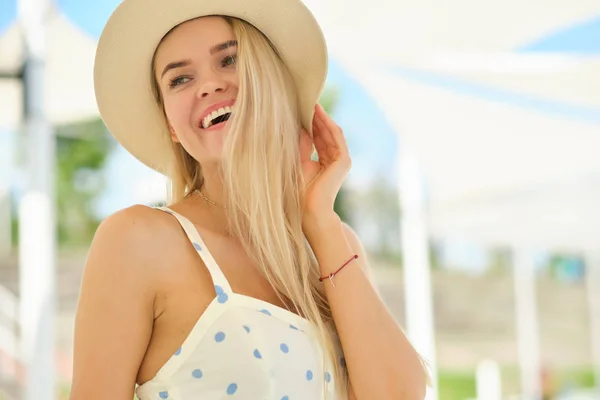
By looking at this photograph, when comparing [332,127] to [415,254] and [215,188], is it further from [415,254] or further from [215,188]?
[415,254]

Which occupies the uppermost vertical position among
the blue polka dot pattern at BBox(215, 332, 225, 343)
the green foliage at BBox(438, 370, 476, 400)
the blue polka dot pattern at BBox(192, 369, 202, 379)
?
the blue polka dot pattern at BBox(215, 332, 225, 343)

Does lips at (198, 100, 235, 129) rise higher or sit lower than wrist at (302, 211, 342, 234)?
higher

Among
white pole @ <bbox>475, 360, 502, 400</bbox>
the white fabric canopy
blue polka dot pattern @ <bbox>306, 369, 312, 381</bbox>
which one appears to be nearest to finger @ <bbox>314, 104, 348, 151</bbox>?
blue polka dot pattern @ <bbox>306, 369, 312, 381</bbox>

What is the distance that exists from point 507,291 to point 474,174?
1397 centimetres

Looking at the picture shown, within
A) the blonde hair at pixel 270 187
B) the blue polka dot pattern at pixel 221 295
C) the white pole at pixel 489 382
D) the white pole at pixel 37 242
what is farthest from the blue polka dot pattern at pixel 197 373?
the white pole at pixel 489 382

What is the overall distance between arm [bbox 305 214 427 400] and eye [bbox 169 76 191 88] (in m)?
0.44

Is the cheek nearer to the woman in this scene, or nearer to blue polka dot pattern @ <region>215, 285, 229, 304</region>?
the woman

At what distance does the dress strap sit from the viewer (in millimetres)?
1488

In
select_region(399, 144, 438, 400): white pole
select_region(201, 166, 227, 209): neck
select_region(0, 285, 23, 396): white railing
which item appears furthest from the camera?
select_region(0, 285, 23, 396): white railing

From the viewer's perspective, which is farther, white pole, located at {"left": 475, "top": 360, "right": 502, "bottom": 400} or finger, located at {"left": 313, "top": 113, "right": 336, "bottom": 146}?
white pole, located at {"left": 475, "top": 360, "right": 502, "bottom": 400}

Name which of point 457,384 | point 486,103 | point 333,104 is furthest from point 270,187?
point 333,104

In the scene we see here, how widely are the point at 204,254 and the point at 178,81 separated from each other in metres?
0.39

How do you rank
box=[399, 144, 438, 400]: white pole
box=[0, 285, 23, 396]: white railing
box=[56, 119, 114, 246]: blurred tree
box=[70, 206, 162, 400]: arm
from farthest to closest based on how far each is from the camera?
box=[56, 119, 114, 246]: blurred tree < box=[0, 285, 23, 396]: white railing < box=[399, 144, 438, 400]: white pole < box=[70, 206, 162, 400]: arm

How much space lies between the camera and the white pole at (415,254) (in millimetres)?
6043
